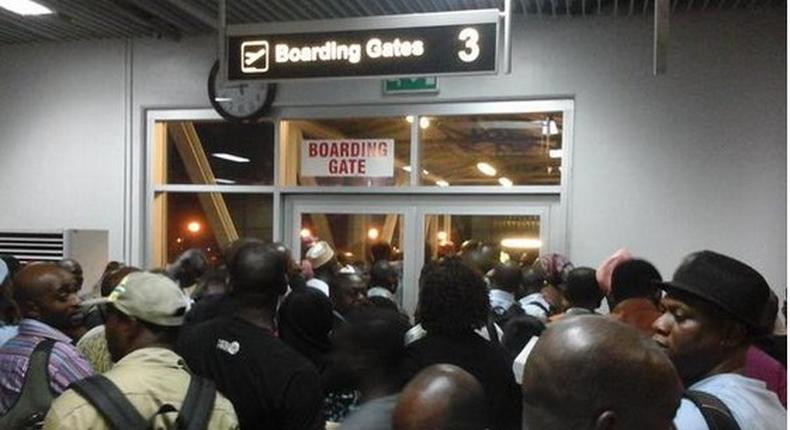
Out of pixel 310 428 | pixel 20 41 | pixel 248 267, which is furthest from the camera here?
pixel 20 41

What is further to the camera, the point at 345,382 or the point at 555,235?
the point at 555,235

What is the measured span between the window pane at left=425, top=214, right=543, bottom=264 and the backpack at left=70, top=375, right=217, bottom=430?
15.4 ft

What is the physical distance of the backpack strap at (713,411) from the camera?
1480 mm

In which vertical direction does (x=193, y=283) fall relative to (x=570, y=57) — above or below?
below

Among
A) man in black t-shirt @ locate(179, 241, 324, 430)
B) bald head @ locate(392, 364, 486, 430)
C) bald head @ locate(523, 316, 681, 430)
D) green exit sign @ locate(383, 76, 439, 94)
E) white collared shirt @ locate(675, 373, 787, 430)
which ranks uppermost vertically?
green exit sign @ locate(383, 76, 439, 94)

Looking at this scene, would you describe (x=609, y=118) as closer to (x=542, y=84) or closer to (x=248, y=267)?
(x=542, y=84)

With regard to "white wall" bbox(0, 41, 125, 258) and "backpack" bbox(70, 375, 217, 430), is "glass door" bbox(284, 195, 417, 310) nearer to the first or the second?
"white wall" bbox(0, 41, 125, 258)

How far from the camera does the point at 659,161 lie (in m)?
6.09

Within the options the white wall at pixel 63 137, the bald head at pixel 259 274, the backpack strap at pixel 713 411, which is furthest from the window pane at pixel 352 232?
the backpack strap at pixel 713 411

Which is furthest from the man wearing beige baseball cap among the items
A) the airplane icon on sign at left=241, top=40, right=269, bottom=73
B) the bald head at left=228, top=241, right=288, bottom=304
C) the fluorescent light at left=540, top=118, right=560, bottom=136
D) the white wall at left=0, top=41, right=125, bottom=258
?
the white wall at left=0, top=41, right=125, bottom=258

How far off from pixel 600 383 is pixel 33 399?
1936 millimetres

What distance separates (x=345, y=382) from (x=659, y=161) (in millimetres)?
4334

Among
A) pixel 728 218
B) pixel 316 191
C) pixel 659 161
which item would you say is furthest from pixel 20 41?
pixel 728 218

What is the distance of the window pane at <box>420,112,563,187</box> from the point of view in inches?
253
